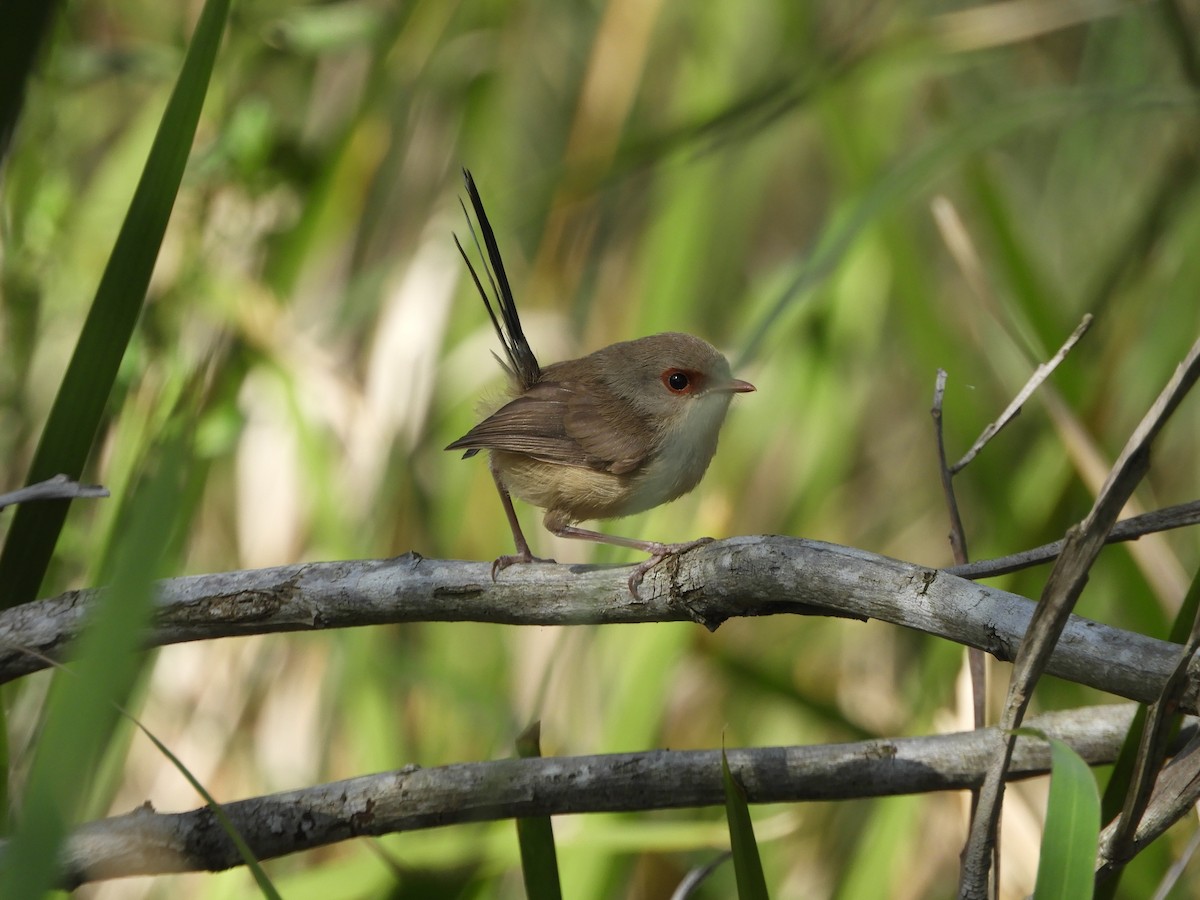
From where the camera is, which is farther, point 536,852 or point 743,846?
point 536,852

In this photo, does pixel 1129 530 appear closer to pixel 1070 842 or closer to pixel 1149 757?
pixel 1149 757

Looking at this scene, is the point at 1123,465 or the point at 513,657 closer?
the point at 1123,465

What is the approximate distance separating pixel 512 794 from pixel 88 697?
2.28 feet

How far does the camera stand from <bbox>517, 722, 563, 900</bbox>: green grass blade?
144 centimetres

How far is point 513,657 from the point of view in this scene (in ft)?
12.1

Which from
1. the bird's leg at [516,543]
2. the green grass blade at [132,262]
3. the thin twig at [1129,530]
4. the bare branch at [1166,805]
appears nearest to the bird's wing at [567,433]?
the bird's leg at [516,543]

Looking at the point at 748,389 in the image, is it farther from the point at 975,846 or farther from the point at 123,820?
the point at 123,820

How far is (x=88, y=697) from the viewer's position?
0.91 meters

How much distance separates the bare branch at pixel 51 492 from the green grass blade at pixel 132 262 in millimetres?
92

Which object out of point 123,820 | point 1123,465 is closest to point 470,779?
point 123,820

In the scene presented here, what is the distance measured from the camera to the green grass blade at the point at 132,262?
1521mm

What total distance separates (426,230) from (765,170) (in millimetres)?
1340

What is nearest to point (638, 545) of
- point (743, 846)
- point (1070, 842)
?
point (743, 846)

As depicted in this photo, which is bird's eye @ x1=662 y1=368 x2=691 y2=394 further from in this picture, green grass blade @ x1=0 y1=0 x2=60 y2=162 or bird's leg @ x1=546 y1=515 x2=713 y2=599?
green grass blade @ x1=0 y1=0 x2=60 y2=162
